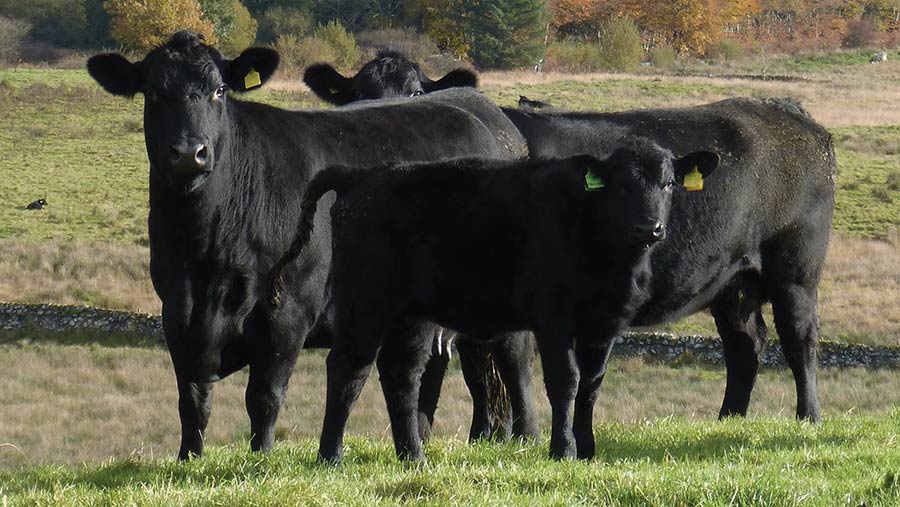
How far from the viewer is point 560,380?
749cm

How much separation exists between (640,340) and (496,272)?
16779mm

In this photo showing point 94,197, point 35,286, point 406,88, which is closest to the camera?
point 406,88

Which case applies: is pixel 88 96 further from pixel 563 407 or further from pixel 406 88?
pixel 563 407

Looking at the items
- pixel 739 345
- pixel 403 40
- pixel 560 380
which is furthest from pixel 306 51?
pixel 560 380

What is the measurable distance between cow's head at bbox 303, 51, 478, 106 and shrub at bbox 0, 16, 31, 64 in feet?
211

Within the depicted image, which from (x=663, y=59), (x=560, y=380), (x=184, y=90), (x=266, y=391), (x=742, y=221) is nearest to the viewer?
(x=560, y=380)

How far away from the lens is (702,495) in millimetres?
5637

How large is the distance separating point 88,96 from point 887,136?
109 ft

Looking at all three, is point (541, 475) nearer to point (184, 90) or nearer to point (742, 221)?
point (184, 90)

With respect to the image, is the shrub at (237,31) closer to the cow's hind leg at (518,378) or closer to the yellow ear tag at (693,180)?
the cow's hind leg at (518,378)

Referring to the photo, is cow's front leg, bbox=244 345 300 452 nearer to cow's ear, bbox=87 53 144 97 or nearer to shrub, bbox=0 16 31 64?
cow's ear, bbox=87 53 144 97

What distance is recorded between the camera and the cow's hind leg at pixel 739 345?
1141 centimetres

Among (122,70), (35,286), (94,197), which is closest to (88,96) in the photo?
(94,197)

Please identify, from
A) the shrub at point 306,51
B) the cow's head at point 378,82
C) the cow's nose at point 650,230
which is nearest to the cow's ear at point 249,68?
the cow's nose at point 650,230
